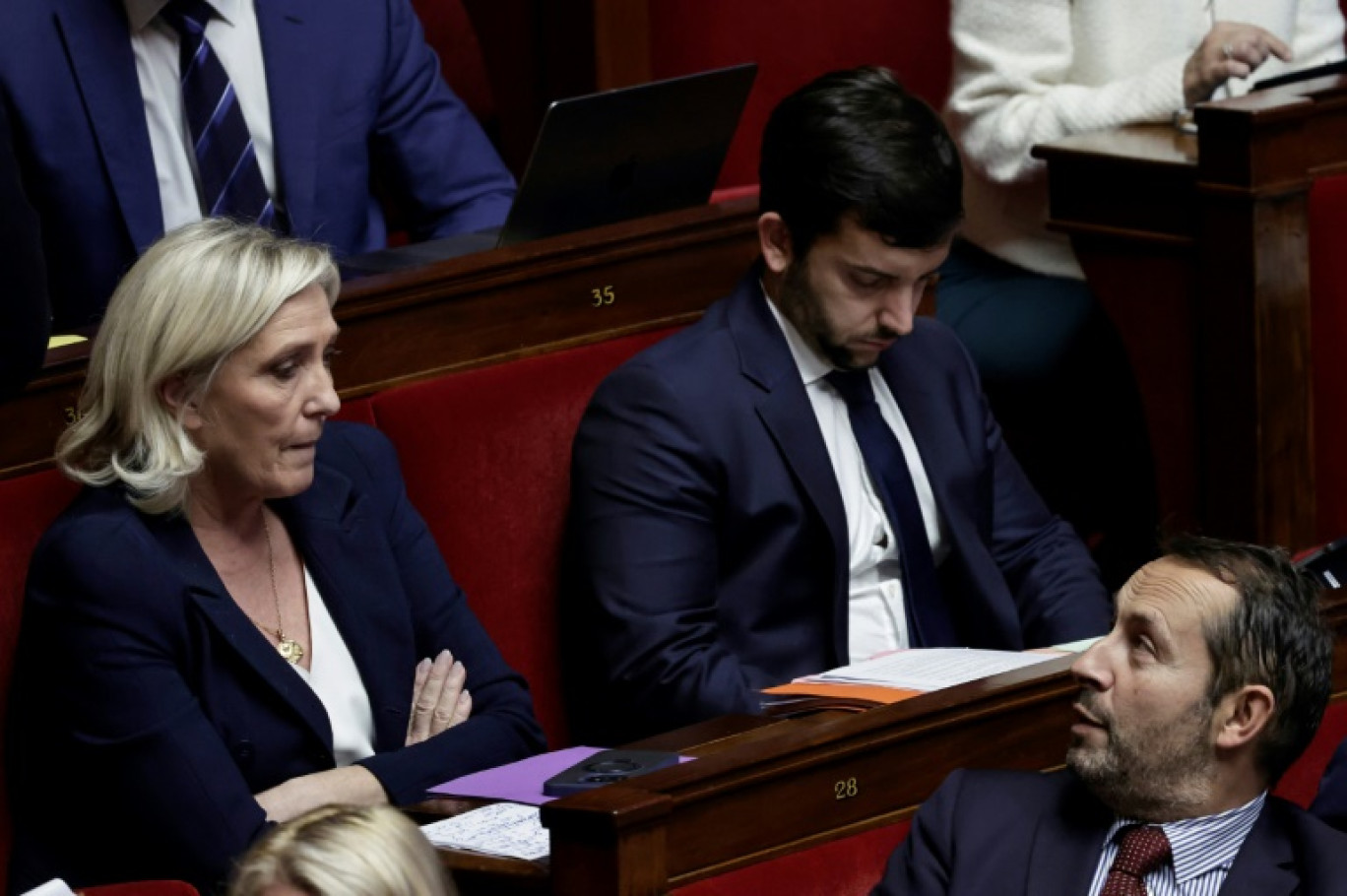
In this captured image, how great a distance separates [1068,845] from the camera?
1.55 metres

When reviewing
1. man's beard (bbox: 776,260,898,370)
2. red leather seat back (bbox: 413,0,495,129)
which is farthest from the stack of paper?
red leather seat back (bbox: 413,0,495,129)

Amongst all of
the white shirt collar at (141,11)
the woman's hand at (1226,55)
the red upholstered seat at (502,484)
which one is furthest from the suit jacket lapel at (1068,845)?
the woman's hand at (1226,55)

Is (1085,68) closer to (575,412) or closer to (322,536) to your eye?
(575,412)

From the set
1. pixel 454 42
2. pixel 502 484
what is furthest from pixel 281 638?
pixel 454 42

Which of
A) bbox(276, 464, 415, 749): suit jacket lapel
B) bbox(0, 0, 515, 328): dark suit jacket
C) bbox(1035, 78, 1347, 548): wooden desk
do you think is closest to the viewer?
bbox(276, 464, 415, 749): suit jacket lapel

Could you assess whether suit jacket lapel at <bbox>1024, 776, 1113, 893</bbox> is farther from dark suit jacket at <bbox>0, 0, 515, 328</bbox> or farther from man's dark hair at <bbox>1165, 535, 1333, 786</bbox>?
dark suit jacket at <bbox>0, 0, 515, 328</bbox>

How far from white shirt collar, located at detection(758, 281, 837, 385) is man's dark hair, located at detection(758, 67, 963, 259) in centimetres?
6

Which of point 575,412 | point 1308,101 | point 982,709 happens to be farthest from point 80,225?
point 1308,101

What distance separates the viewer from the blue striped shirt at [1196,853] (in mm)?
1526

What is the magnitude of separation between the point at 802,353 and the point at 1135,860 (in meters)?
0.68

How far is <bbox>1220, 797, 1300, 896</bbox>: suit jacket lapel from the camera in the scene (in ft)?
4.91

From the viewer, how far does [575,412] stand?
2121 millimetres

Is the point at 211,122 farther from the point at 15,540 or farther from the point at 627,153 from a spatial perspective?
the point at 15,540

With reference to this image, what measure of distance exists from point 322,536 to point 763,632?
15.1 inches
